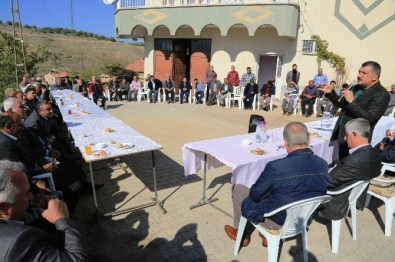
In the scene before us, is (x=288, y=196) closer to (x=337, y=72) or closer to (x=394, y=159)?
(x=394, y=159)

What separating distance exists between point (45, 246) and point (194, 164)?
8.94 feet

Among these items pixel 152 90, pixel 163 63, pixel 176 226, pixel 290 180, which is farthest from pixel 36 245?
pixel 163 63

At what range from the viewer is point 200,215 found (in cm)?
391

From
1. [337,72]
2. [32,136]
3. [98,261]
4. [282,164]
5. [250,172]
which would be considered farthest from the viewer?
[337,72]

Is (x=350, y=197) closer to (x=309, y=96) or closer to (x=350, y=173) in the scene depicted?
(x=350, y=173)

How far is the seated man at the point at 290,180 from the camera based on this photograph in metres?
2.50

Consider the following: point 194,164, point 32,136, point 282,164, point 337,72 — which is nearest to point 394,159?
point 282,164

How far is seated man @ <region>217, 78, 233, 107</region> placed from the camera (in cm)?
1232

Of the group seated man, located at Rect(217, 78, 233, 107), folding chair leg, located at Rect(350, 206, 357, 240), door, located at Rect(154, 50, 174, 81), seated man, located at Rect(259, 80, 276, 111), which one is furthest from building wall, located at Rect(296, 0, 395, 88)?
folding chair leg, located at Rect(350, 206, 357, 240)

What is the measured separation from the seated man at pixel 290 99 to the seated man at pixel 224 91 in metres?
2.35

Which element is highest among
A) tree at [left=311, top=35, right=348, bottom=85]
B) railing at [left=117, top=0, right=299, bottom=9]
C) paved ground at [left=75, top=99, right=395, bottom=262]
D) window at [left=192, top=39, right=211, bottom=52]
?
railing at [left=117, top=0, right=299, bottom=9]

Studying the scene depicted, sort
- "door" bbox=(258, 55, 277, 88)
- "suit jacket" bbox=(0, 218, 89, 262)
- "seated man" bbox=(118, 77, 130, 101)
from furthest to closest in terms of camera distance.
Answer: "door" bbox=(258, 55, 277, 88), "seated man" bbox=(118, 77, 130, 101), "suit jacket" bbox=(0, 218, 89, 262)

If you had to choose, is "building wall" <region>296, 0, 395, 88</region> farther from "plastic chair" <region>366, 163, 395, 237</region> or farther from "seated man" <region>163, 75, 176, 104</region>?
"plastic chair" <region>366, 163, 395, 237</region>

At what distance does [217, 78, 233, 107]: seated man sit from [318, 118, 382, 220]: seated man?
9279 millimetres
